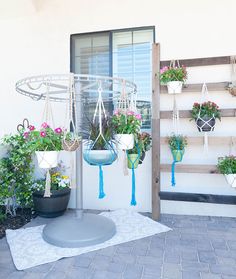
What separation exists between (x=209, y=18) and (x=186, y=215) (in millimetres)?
2401

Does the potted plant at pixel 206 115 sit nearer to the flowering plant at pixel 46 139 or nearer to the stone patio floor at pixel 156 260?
the stone patio floor at pixel 156 260

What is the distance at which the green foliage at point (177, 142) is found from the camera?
3.06 metres

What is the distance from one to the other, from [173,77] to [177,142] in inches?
29.0

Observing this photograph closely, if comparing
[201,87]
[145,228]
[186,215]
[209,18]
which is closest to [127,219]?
[145,228]

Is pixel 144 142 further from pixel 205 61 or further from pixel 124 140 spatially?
pixel 205 61

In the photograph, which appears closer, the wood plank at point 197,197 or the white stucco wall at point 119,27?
the wood plank at point 197,197

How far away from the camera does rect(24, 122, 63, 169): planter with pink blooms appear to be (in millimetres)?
2303

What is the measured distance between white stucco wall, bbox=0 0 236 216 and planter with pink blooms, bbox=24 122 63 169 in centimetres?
128

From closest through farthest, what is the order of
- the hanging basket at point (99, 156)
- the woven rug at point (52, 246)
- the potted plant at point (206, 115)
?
the woven rug at point (52, 246), the hanging basket at point (99, 156), the potted plant at point (206, 115)

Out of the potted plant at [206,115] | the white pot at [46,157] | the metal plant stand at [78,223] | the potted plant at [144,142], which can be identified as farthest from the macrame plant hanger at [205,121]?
the white pot at [46,157]

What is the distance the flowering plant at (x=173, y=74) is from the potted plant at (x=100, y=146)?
0.93m

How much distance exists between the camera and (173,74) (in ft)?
9.79

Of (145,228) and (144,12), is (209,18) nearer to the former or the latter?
(144,12)

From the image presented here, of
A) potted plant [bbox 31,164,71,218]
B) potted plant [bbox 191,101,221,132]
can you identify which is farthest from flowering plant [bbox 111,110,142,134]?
potted plant [bbox 31,164,71,218]
